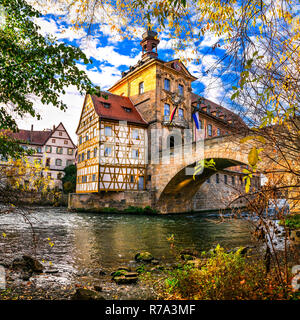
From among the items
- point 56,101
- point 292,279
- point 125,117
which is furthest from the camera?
point 125,117

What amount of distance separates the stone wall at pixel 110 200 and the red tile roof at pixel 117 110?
6.34 m

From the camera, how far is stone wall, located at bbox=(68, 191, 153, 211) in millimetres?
20859

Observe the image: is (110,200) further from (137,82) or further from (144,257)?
(144,257)

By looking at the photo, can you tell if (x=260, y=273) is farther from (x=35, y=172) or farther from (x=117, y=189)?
(x=117, y=189)

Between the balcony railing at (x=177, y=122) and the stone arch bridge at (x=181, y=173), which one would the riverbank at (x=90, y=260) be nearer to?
the stone arch bridge at (x=181, y=173)

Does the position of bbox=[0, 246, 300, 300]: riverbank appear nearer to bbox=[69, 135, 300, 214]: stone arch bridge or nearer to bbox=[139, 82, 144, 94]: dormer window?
bbox=[69, 135, 300, 214]: stone arch bridge

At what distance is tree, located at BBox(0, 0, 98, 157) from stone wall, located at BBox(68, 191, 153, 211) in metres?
16.8

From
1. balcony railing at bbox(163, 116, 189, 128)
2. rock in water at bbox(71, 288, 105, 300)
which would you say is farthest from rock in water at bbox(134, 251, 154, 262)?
balcony railing at bbox(163, 116, 189, 128)

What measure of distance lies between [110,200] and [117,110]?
814 centimetres

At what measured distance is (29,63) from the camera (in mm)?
3723

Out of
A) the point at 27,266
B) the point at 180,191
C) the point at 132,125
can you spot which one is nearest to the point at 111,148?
the point at 132,125

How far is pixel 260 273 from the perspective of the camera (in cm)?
338
